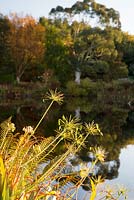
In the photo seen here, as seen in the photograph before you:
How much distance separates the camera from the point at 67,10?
48125 millimetres

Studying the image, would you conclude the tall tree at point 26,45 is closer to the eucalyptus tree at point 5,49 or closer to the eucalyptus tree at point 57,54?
the eucalyptus tree at point 5,49

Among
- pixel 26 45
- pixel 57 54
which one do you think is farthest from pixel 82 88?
pixel 26 45

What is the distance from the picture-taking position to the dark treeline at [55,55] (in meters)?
35.8

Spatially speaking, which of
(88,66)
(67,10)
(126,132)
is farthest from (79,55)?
(126,132)

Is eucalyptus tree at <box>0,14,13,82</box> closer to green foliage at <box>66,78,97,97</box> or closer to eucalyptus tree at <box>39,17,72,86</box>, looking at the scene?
eucalyptus tree at <box>39,17,72,86</box>

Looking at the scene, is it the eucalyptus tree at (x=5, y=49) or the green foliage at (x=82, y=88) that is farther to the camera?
the eucalyptus tree at (x=5, y=49)

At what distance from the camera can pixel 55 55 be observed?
37031mm

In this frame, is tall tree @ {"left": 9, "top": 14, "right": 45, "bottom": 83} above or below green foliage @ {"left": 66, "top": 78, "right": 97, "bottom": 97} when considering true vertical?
above

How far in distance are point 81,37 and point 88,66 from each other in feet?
7.30

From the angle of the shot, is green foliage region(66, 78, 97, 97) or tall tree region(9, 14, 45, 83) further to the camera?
tall tree region(9, 14, 45, 83)

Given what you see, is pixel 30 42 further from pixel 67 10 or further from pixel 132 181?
pixel 132 181

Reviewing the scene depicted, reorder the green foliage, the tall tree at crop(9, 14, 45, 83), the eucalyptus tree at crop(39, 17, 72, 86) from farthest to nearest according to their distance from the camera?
the eucalyptus tree at crop(39, 17, 72, 86) → the tall tree at crop(9, 14, 45, 83) → the green foliage

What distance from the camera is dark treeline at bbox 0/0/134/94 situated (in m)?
35.8

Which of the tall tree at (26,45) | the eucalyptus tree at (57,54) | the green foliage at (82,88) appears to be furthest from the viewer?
the eucalyptus tree at (57,54)
